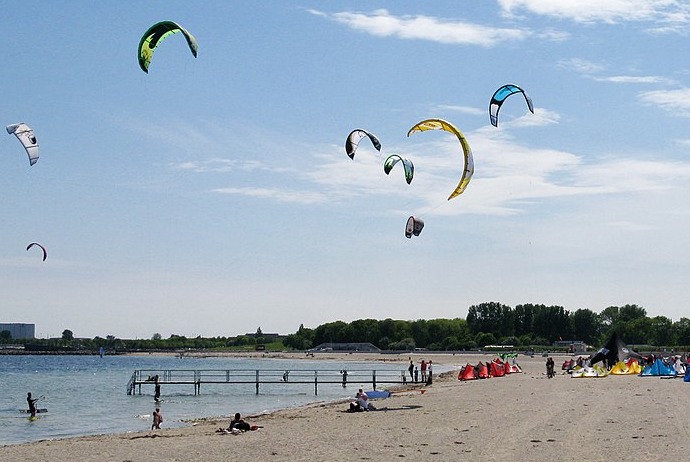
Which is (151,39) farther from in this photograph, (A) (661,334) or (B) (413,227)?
(A) (661,334)

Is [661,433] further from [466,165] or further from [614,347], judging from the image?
[614,347]

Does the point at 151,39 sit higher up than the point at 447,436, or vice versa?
the point at 151,39

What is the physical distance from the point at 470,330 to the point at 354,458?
115328 millimetres

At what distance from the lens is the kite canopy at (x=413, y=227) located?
24.3 metres

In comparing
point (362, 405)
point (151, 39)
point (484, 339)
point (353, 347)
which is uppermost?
point (151, 39)

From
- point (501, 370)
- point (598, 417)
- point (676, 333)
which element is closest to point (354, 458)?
point (598, 417)

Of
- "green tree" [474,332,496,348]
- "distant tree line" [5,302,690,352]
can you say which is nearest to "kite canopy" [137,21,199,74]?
"distant tree line" [5,302,690,352]

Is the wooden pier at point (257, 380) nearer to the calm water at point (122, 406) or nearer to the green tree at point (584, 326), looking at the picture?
the calm water at point (122, 406)

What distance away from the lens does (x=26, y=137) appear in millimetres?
19484

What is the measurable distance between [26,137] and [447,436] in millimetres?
11469

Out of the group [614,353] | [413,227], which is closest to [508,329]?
[614,353]

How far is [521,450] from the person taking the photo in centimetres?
1311

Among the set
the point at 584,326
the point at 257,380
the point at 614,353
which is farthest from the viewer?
the point at 584,326

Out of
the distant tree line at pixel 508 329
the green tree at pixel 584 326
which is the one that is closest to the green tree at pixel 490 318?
the distant tree line at pixel 508 329
